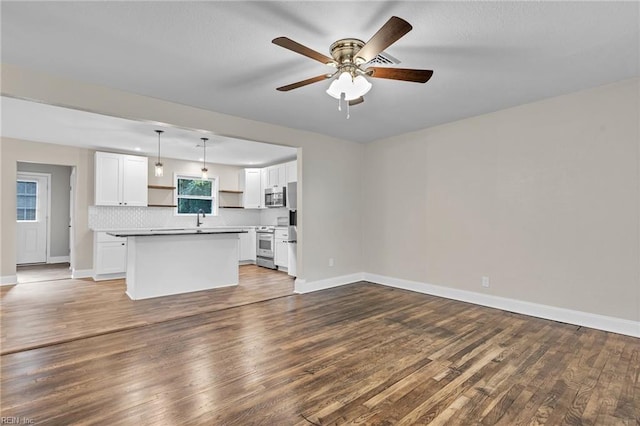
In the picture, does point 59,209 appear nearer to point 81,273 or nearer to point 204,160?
point 81,273

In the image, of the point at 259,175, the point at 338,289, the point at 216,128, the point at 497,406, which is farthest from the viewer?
the point at 259,175

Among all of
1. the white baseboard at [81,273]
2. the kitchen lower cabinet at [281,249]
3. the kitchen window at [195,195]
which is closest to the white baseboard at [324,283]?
the kitchen lower cabinet at [281,249]

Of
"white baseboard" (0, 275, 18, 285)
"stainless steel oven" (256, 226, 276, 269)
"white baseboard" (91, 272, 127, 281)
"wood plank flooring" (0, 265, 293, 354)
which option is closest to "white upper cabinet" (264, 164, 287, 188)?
"stainless steel oven" (256, 226, 276, 269)

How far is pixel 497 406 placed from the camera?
193cm


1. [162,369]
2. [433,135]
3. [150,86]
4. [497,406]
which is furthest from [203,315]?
[433,135]

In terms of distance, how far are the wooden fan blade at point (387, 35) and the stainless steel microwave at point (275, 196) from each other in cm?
503

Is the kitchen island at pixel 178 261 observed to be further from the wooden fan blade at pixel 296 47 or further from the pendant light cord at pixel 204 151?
the wooden fan blade at pixel 296 47

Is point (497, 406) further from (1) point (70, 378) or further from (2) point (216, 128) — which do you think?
(2) point (216, 128)

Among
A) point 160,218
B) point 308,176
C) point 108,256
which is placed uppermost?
point 308,176

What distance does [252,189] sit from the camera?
25.8 feet

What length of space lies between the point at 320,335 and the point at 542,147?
3286mm

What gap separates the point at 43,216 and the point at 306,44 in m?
8.61

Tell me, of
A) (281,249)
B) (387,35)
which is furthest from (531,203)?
(281,249)

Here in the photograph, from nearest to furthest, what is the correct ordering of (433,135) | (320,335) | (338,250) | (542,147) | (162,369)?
(162,369)
(320,335)
(542,147)
(433,135)
(338,250)
